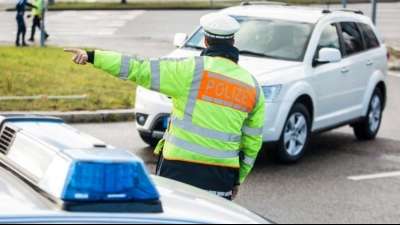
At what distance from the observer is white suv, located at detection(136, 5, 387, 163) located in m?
11.4

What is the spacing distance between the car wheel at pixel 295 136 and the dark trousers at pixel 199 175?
17.5 feet

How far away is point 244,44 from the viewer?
39.8 feet

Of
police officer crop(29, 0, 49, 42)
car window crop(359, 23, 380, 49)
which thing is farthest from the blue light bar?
police officer crop(29, 0, 49, 42)

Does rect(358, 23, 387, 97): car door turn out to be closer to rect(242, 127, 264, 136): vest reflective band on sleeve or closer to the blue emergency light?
rect(242, 127, 264, 136): vest reflective band on sleeve

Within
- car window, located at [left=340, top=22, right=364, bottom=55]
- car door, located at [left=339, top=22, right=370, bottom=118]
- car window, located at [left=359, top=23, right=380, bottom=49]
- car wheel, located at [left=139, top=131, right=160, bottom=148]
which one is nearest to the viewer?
car wheel, located at [left=139, top=131, right=160, bottom=148]

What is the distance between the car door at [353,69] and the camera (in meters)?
12.7

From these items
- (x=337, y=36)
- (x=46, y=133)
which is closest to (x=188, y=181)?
(x=46, y=133)

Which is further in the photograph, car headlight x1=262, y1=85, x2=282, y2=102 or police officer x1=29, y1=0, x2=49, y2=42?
police officer x1=29, y1=0, x2=49, y2=42

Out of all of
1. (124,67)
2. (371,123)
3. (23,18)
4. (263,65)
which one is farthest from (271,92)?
(23,18)

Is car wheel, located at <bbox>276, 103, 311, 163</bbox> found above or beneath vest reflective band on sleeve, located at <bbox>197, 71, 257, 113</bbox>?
beneath

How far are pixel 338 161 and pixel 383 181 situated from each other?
115cm

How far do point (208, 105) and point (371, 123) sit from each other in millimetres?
7728

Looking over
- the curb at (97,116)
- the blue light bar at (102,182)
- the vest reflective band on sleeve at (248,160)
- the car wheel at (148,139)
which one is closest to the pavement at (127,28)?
the curb at (97,116)

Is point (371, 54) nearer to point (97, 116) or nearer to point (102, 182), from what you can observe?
point (97, 116)
